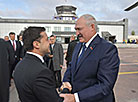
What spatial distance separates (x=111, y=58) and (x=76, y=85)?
59 centimetres

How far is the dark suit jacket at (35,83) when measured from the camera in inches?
44.6

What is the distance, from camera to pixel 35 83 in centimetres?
113

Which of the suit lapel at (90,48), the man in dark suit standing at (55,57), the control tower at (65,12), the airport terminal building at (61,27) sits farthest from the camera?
the control tower at (65,12)

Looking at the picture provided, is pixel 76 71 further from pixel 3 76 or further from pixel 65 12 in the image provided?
pixel 65 12

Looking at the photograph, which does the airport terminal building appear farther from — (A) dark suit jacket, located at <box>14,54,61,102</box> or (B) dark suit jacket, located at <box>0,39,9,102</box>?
(A) dark suit jacket, located at <box>14,54,61,102</box>

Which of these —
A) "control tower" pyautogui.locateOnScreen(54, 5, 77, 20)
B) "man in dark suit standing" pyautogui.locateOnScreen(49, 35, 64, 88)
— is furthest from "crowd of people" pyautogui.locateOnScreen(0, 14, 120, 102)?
"control tower" pyautogui.locateOnScreen(54, 5, 77, 20)

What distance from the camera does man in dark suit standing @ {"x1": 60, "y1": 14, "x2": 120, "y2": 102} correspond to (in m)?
1.37

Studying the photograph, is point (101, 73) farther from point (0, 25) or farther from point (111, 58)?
point (0, 25)

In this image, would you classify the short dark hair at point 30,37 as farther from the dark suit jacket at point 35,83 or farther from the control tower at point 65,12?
the control tower at point 65,12

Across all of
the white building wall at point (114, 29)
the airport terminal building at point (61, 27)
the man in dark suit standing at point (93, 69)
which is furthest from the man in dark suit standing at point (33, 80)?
the white building wall at point (114, 29)

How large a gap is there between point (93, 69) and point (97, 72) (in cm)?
7

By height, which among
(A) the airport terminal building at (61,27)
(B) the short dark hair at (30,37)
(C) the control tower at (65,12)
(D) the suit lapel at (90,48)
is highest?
(C) the control tower at (65,12)

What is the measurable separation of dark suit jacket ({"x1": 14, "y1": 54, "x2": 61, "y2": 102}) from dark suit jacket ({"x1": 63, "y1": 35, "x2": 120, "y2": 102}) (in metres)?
0.40

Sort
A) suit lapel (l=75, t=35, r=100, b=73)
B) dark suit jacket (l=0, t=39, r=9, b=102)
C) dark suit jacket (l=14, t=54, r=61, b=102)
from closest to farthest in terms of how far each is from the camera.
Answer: dark suit jacket (l=14, t=54, r=61, b=102) < suit lapel (l=75, t=35, r=100, b=73) < dark suit jacket (l=0, t=39, r=9, b=102)
